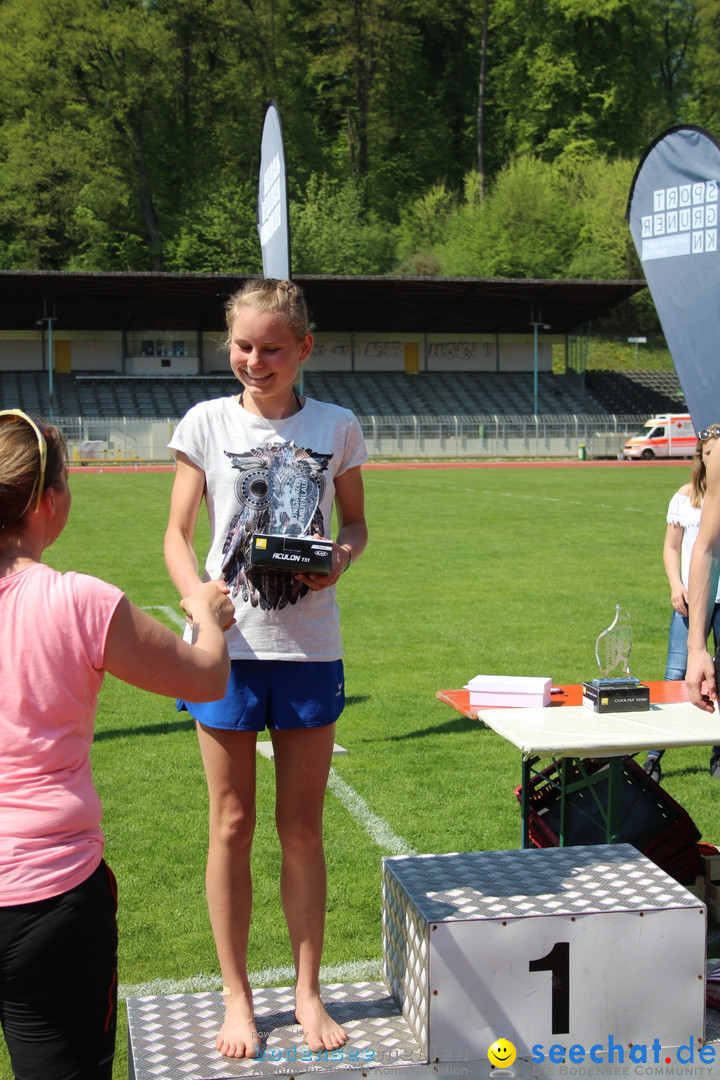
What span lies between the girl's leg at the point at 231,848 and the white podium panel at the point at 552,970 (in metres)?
0.47

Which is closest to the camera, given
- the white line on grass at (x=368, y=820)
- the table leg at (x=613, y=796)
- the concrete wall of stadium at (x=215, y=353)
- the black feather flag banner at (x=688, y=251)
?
the table leg at (x=613, y=796)

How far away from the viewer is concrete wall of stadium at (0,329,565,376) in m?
49.8

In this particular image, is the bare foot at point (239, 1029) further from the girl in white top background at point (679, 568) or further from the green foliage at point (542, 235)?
the green foliage at point (542, 235)

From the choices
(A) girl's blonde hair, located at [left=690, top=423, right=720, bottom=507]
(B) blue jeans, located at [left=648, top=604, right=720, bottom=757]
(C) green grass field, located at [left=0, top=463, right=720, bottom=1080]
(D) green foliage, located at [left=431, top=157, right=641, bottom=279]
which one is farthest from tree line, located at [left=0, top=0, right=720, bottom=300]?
(A) girl's blonde hair, located at [left=690, top=423, right=720, bottom=507]

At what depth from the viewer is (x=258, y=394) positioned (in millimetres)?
2920

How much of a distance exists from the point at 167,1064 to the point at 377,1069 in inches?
20.7

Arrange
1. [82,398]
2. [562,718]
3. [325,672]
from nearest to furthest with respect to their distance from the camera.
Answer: [325,672] → [562,718] → [82,398]

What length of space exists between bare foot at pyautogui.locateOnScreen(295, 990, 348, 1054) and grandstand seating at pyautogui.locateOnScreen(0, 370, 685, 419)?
4465 cm

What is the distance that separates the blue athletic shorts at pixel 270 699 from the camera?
2840 mm

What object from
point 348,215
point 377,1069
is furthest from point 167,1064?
point 348,215

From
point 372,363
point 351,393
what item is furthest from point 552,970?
point 372,363

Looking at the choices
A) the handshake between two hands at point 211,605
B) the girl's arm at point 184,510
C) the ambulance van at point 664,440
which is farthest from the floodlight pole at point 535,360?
the handshake between two hands at point 211,605

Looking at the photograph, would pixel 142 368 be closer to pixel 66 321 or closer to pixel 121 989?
pixel 66 321

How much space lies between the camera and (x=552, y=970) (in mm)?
2869
